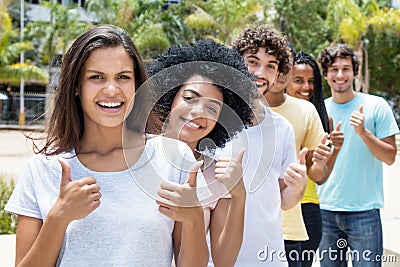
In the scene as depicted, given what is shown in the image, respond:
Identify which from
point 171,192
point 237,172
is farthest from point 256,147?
point 171,192

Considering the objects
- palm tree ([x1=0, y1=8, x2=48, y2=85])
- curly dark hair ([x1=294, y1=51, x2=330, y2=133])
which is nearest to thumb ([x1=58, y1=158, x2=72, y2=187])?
curly dark hair ([x1=294, y1=51, x2=330, y2=133])

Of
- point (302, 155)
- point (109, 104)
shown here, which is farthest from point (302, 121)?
point (109, 104)

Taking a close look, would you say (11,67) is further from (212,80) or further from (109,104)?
(109,104)

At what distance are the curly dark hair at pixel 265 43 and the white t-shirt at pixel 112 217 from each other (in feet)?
3.66

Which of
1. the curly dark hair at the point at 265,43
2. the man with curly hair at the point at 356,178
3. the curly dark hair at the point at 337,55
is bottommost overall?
the man with curly hair at the point at 356,178

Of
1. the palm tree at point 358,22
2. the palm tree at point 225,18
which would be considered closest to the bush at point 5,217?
the palm tree at point 225,18

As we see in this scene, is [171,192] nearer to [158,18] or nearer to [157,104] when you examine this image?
[157,104]

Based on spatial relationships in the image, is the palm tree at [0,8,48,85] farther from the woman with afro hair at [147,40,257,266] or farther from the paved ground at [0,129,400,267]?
the woman with afro hair at [147,40,257,266]

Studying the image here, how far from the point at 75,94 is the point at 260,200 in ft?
2.82

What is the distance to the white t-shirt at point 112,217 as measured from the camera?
152cm

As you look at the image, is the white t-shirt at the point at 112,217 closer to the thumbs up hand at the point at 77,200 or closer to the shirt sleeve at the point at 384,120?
the thumbs up hand at the point at 77,200

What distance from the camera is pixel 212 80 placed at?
6.29 feet

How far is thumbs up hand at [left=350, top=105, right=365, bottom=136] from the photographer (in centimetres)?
327

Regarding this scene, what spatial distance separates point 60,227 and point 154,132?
0.49 metres
